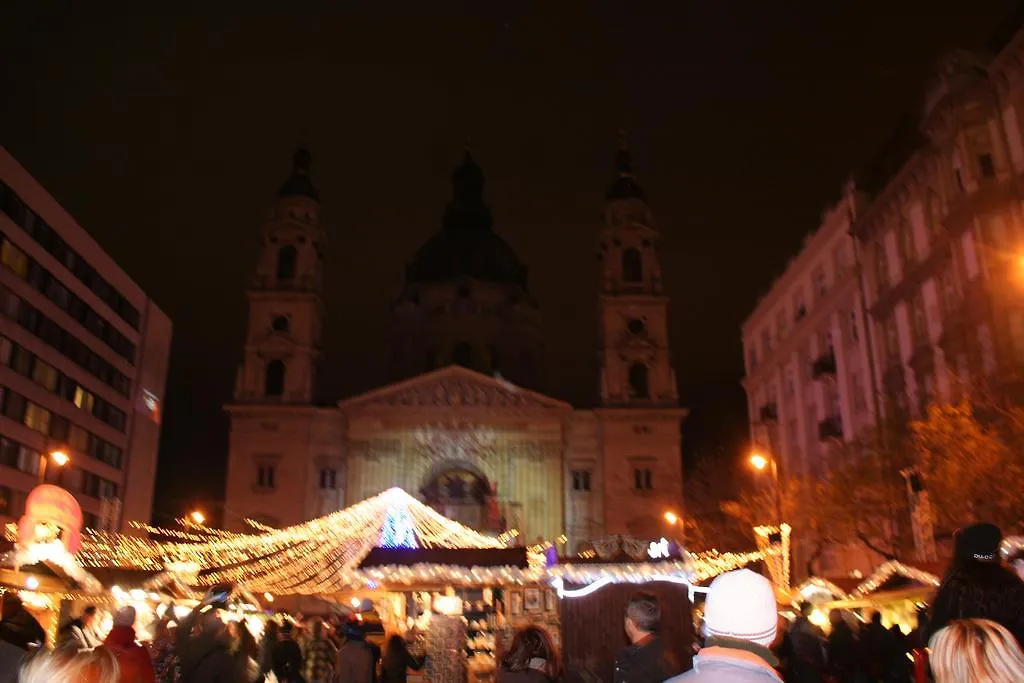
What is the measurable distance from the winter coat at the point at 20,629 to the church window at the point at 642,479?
5311 centimetres

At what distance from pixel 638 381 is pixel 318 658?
167 feet

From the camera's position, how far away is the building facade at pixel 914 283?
2961 cm

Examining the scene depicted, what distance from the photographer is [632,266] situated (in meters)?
64.7

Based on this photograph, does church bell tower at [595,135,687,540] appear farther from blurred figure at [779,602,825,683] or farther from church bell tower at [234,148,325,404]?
blurred figure at [779,602,825,683]

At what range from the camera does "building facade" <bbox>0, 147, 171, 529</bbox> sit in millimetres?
49969

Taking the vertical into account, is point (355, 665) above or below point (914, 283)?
below

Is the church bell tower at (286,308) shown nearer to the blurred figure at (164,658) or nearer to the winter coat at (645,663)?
the blurred figure at (164,658)

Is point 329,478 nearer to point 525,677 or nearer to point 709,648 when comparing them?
point 525,677

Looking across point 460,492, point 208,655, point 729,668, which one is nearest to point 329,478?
point 460,492

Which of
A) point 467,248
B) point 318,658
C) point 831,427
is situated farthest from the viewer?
point 467,248

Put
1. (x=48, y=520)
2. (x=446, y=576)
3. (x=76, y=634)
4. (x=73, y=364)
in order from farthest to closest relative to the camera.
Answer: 1. (x=73, y=364)
2. (x=446, y=576)
3. (x=48, y=520)
4. (x=76, y=634)

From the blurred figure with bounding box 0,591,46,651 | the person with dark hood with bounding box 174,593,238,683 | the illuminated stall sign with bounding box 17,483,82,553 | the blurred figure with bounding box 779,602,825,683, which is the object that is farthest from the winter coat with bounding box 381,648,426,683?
the illuminated stall sign with bounding box 17,483,82,553

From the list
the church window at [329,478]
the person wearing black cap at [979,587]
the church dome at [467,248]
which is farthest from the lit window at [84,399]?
the person wearing black cap at [979,587]

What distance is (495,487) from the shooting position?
5944 cm
